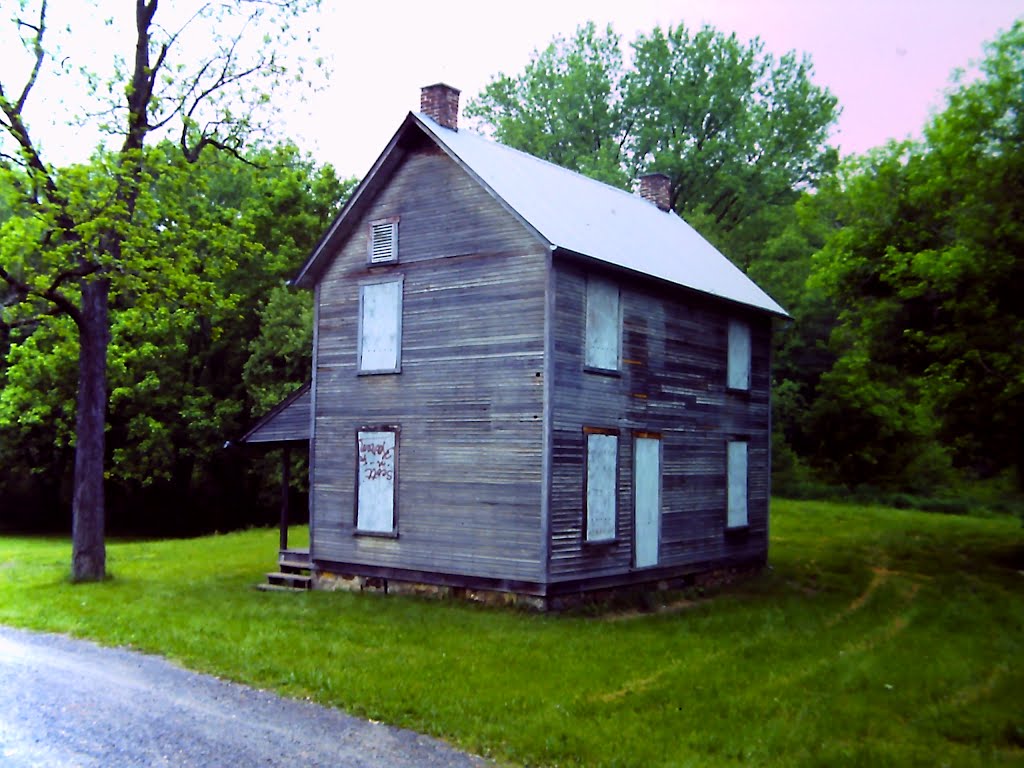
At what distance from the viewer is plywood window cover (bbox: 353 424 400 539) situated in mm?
19047

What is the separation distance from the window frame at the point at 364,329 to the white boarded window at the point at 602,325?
3.65m

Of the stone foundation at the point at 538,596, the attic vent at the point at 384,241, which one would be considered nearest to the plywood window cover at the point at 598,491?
the stone foundation at the point at 538,596

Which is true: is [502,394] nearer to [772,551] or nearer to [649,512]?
[649,512]

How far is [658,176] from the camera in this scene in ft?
89.8

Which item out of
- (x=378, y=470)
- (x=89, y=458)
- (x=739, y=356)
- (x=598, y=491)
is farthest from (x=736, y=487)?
(x=89, y=458)

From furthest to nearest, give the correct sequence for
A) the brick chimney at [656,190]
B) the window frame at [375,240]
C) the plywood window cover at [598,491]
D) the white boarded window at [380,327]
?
the brick chimney at [656,190] → the window frame at [375,240] → the white boarded window at [380,327] → the plywood window cover at [598,491]

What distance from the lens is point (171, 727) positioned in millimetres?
9648

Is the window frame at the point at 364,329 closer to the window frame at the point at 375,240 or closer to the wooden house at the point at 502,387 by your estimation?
the wooden house at the point at 502,387

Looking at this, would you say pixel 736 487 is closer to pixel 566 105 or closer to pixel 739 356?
pixel 739 356

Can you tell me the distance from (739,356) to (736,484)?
9.58 ft

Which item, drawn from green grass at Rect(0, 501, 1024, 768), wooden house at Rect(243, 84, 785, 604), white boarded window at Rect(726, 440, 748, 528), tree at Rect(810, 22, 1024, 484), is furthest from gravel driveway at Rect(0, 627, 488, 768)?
tree at Rect(810, 22, 1024, 484)

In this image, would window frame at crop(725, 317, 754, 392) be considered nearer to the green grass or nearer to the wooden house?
the wooden house

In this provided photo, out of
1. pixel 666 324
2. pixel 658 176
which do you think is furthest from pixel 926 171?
pixel 666 324

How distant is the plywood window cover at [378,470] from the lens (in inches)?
750
